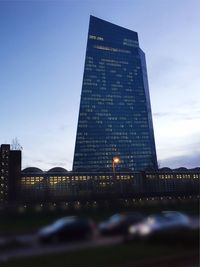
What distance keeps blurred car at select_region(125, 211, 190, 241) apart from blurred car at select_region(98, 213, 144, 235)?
3.2 inches

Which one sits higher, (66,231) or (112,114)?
(112,114)

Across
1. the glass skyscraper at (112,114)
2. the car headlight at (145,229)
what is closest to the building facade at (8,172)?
the glass skyscraper at (112,114)

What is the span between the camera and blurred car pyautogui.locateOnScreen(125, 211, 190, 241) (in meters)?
5.10

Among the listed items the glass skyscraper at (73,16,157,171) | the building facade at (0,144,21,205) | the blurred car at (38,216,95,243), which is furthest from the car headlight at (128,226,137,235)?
the glass skyscraper at (73,16,157,171)

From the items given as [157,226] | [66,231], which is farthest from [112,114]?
[66,231]

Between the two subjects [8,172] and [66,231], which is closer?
[66,231]

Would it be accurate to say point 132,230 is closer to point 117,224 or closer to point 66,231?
point 117,224

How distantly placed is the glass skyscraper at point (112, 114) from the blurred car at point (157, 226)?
109 meters

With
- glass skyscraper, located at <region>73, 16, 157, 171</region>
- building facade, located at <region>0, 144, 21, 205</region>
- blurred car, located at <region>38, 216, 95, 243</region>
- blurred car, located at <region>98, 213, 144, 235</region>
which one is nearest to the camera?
blurred car, located at <region>38, 216, 95, 243</region>

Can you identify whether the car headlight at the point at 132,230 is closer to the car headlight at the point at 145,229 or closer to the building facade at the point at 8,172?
the car headlight at the point at 145,229

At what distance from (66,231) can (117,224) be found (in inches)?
34.4

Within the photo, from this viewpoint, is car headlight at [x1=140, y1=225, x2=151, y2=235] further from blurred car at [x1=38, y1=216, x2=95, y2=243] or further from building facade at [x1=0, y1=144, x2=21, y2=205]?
building facade at [x1=0, y1=144, x2=21, y2=205]

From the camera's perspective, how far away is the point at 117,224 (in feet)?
16.6

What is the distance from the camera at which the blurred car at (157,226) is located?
16.7 ft
